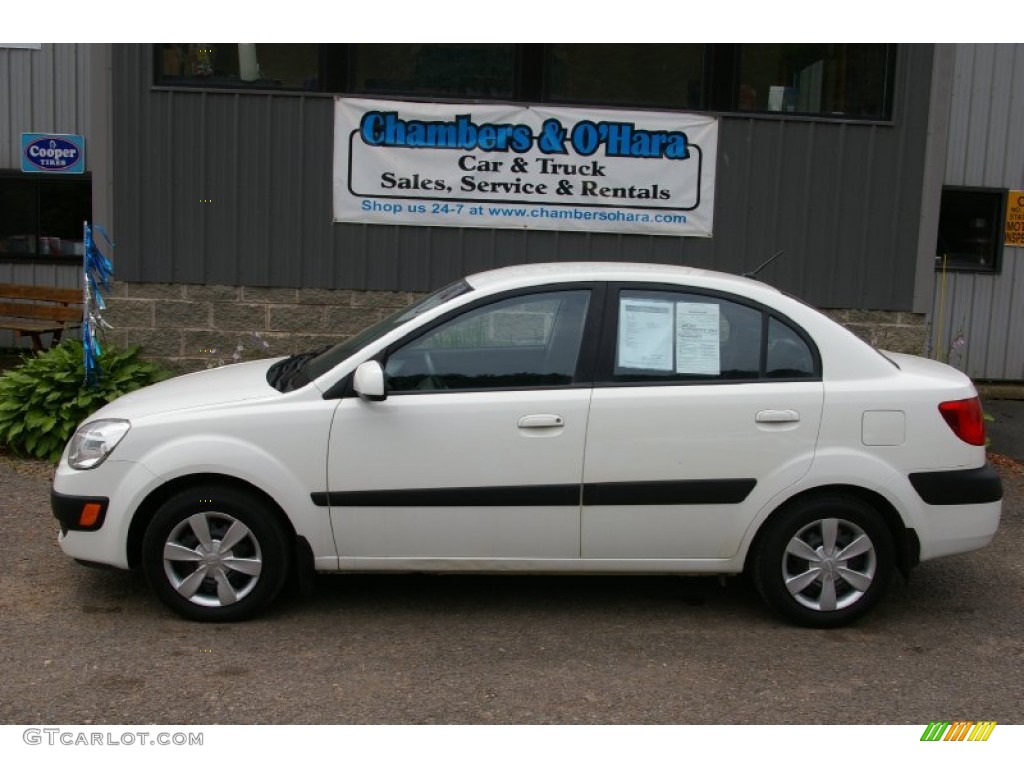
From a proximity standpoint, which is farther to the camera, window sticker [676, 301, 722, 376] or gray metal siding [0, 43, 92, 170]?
gray metal siding [0, 43, 92, 170]

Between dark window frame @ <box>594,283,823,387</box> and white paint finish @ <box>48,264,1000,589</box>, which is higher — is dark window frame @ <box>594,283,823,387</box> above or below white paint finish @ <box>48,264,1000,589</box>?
above

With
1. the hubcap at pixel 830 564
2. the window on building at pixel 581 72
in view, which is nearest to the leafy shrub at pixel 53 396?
the window on building at pixel 581 72

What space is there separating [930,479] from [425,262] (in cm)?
467

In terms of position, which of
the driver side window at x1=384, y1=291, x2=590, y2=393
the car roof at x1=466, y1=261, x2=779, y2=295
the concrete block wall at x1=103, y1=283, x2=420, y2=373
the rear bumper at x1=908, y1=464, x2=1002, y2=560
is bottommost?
the rear bumper at x1=908, y1=464, x2=1002, y2=560

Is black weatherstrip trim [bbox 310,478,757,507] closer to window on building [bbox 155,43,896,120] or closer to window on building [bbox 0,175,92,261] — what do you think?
window on building [bbox 155,43,896,120]

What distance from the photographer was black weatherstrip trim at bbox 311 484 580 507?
4.87m

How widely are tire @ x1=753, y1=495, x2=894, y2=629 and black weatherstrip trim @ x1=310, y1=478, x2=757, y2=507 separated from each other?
0.28 m

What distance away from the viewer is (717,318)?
506cm

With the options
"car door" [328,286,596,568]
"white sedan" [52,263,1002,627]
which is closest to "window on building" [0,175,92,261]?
"white sedan" [52,263,1002,627]

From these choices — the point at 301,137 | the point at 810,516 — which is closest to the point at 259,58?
the point at 301,137

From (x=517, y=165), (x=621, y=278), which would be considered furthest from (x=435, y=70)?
(x=621, y=278)

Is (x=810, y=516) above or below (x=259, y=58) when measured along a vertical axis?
below

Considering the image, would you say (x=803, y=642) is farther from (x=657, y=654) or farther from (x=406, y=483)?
(x=406, y=483)

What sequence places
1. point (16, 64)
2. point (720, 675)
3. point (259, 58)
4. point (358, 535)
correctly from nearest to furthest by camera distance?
point (720, 675) → point (358, 535) → point (259, 58) → point (16, 64)
